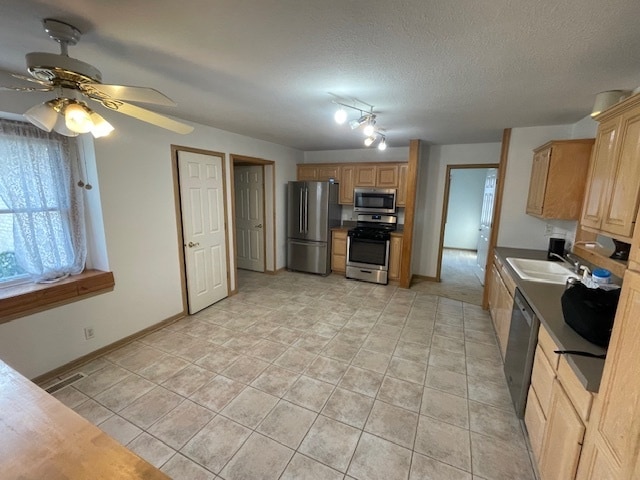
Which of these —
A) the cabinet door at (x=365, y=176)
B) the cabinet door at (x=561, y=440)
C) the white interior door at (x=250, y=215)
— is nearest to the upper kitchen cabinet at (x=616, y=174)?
the cabinet door at (x=561, y=440)

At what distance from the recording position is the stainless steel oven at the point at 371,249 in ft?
15.1

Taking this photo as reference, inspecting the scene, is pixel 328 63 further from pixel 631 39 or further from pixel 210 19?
pixel 631 39

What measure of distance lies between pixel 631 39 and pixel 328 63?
4.92ft

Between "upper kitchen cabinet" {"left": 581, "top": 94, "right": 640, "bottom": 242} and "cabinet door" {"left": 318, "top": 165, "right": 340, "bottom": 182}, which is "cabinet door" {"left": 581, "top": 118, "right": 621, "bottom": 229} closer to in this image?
Result: "upper kitchen cabinet" {"left": 581, "top": 94, "right": 640, "bottom": 242}

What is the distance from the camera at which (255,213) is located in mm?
5086

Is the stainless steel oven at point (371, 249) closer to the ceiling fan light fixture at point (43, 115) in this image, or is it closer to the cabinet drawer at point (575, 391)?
the cabinet drawer at point (575, 391)

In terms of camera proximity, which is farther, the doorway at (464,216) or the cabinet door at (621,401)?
the doorway at (464,216)

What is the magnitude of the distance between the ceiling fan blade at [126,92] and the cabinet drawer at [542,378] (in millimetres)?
2398

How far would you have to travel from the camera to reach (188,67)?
1.77 metres

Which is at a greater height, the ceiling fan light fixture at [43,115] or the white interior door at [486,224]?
the ceiling fan light fixture at [43,115]

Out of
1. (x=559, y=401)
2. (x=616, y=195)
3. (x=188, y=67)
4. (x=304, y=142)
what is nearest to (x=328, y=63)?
(x=188, y=67)

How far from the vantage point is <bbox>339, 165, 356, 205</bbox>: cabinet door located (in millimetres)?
4973

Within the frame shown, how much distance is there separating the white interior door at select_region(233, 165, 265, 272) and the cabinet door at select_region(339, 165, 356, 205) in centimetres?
145

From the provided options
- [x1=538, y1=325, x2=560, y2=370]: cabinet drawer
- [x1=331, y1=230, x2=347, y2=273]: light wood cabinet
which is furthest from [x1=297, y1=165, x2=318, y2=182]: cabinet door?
[x1=538, y1=325, x2=560, y2=370]: cabinet drawer
